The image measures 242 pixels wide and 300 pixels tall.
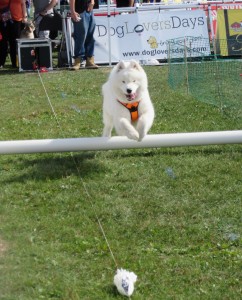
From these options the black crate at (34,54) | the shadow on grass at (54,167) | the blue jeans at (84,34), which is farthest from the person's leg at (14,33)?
the shadow on grass at (54,167)

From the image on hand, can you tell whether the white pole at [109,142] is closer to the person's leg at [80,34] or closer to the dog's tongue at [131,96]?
the dog's tongue at [131,96]

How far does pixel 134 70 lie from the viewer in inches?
248

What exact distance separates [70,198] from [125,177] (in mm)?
750

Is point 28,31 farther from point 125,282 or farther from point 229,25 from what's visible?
point 125,282

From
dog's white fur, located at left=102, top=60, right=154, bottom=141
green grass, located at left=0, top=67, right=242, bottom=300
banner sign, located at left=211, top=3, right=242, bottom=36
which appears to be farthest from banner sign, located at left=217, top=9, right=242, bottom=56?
dog's white fur, located at left=102, top=60, right=154, bottom=141

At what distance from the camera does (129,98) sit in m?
6.29

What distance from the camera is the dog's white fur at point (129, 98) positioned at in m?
6.18

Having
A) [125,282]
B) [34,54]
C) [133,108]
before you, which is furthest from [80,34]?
[125,282]

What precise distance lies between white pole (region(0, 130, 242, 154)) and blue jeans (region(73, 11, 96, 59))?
6772 millimetres

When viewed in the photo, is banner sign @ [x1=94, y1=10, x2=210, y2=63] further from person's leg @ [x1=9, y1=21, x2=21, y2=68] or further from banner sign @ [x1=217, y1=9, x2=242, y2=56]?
person's leg @ [x1=9, y1=21, x2=21, y2=68]

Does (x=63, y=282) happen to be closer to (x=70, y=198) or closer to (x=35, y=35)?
(x=70, y=198)

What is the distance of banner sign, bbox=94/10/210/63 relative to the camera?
14016mm

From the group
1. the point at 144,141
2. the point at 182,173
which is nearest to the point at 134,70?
the point at 144,141

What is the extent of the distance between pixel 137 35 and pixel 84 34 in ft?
5.96
